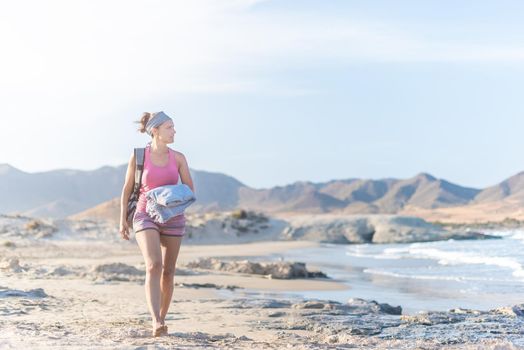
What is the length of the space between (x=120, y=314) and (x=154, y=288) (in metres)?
2.46

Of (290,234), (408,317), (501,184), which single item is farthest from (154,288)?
(501,184)

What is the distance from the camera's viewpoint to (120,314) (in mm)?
8500

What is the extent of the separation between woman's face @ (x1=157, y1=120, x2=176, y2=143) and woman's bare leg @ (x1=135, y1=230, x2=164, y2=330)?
80 cm

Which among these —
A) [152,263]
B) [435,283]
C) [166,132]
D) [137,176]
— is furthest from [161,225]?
[435,283]

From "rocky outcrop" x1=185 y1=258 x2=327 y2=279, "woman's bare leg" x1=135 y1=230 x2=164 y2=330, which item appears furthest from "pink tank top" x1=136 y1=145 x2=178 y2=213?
"rocky outcrop" x1=185 y1=258 x2=327 y2=279

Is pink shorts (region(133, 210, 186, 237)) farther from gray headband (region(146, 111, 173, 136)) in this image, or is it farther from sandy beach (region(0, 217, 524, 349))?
sandy beach (region(0, 217, 524, 349))

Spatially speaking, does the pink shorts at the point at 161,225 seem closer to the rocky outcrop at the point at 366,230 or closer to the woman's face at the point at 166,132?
the woman's face at the point at 166,132

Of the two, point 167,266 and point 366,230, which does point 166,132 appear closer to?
point 167,266

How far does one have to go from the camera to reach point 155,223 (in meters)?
6.27

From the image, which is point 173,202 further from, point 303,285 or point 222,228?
point 222,228

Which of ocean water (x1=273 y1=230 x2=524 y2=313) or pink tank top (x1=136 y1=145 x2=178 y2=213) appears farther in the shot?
ocean water (x1=273 y1=230 x2=524 y2=313)

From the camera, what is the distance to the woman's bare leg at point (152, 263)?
243 inches

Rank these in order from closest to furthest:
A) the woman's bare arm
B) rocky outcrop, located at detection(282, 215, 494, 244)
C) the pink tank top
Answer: the pink tank top, the woman's bare arm, rocky outcrop, located at detection(282, 215, 494, 244)

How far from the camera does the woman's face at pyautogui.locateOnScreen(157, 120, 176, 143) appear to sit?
6391 mm
